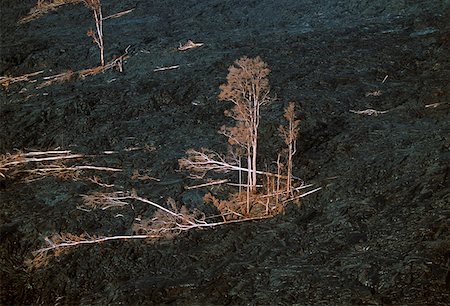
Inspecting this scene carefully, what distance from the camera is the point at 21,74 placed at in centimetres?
514

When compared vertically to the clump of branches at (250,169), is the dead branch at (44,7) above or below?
above

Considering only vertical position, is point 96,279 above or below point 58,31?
below

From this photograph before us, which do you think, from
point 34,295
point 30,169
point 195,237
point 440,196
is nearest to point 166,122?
point 30,169

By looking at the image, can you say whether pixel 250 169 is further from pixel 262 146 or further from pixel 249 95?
pixel 262 146

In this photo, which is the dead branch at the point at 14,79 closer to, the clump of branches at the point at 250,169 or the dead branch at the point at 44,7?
the dead branch at the point at 44,7

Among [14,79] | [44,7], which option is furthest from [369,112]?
[44,7]

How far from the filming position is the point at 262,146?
11.7ft

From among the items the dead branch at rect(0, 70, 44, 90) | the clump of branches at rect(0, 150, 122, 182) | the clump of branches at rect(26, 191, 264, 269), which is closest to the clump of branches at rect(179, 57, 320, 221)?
the clump of branches at rect(26, 191, 264, 269)

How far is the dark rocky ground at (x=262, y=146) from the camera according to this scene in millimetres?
2613

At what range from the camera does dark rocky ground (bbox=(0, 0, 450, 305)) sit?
8.57 ft

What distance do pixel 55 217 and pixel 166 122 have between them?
110 cm

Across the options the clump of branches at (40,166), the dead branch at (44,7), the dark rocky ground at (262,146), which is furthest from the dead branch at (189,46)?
the dead branch at (44,7)

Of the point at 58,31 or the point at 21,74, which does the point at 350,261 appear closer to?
the point at 21,74

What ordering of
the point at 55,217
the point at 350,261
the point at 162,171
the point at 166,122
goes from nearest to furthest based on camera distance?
the point at 350,261
the point at 55,217
the point at 162,171
the point at 166,122
